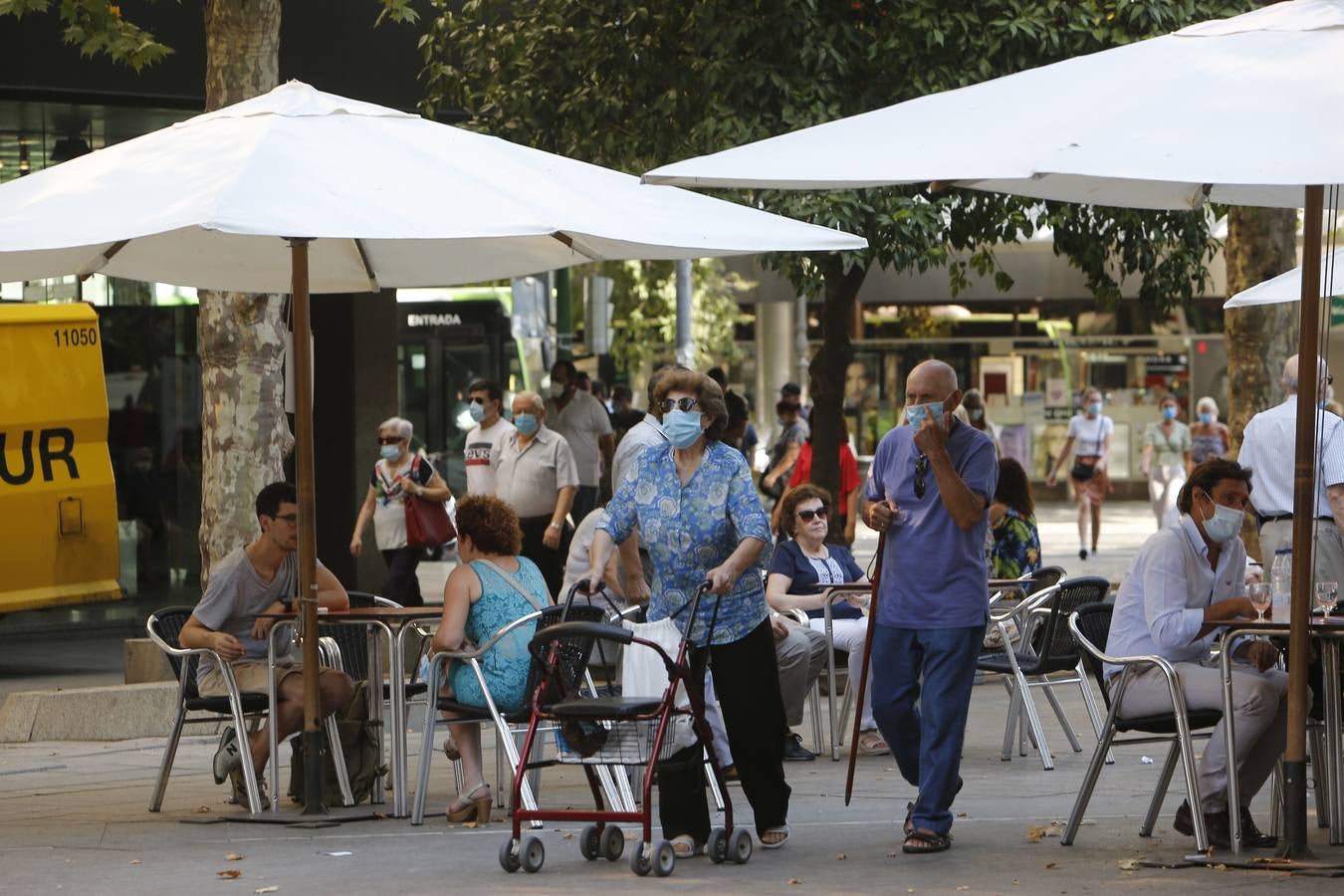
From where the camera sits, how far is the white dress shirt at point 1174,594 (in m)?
7.18

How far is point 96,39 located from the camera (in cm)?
1205

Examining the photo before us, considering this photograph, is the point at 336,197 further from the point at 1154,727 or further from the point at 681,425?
the point at 1154,727

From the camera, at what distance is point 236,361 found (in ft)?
38.7

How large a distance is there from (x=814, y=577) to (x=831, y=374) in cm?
520

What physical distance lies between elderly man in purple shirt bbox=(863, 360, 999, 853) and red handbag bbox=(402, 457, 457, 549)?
277 inches

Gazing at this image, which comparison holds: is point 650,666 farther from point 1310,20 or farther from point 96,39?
point 96,39

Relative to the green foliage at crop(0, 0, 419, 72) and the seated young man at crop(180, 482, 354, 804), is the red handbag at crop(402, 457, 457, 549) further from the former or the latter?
the seated young man at crop(180, 482, 354, 804)

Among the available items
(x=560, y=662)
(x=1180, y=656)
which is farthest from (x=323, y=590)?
(x=1180, y=656)

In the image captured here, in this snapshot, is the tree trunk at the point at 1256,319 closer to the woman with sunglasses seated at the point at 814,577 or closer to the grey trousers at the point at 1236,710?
the woman with sunglasses seated at the point at 814,577

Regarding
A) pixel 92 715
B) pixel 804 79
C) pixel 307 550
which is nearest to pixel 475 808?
pixel 307 550

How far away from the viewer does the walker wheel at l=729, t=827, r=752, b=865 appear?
7.12 metres

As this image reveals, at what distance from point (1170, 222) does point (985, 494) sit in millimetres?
8113

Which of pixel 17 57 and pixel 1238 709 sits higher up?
pixel 17 57

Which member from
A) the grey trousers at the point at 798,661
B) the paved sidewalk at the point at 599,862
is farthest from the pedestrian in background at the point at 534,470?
the paved sidewalk at the point at 599,862
